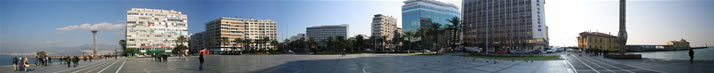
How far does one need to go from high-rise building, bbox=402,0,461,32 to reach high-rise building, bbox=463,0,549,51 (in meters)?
49.8

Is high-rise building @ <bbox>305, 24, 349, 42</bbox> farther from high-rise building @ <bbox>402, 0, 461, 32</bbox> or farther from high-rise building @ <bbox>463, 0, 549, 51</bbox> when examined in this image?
high-rise building @ <bbox>463, 0, 549, 51</bbox>

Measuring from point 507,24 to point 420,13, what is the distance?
61909mm

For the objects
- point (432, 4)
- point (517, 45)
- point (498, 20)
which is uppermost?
point (432, 4)

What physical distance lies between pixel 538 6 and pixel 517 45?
1694 cm

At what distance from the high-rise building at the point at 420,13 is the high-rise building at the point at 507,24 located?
49.8 metres

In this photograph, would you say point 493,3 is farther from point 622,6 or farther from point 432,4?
point 432,4

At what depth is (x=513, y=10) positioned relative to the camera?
2633 inches

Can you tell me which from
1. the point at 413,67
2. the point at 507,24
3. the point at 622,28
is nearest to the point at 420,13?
the point at 507,24

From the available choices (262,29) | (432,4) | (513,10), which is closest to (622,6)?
(513,10)

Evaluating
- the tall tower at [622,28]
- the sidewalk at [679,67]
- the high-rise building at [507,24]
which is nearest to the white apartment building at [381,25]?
the high-rise building at [507,24]

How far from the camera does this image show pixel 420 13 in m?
135

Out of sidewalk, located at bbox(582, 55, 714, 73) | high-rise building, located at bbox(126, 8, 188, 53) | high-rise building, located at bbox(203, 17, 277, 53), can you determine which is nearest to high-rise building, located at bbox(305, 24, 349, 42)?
high-rise building, located at bbox(203, 17, 277, 53)

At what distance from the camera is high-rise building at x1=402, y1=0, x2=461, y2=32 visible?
135250 mm

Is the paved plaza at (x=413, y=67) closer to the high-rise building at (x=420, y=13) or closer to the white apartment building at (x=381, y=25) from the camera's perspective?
the high-rise building at (x=420, y=13)
